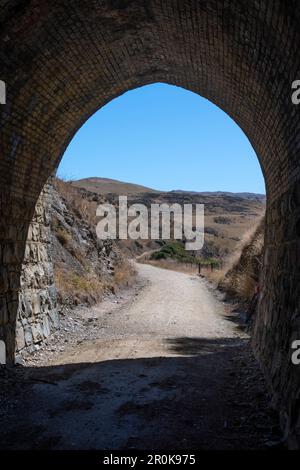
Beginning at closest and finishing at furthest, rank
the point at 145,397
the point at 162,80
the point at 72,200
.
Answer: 1. the point at 145,397
2. the point at 162,80
3. the point at 72,200

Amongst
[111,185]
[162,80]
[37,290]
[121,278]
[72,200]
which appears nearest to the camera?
[37,290]

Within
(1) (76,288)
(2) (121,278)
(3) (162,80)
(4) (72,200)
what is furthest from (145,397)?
(4) (72,200)

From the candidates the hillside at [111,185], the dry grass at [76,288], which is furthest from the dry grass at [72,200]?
the hillside at [111,185]

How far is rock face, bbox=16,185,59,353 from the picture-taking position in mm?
9844

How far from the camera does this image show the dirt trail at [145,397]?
17.8ft

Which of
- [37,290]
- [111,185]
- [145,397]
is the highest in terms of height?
[111,185]

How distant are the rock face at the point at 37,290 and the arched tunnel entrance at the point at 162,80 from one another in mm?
530

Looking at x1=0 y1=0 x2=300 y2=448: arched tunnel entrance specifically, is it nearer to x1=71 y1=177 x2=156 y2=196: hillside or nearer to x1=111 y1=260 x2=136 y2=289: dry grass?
x1=111 y1=260 x2=136 y2=289: dry grass

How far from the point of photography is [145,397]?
6941mm

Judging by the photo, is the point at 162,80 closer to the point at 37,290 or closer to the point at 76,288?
the point at 37,290

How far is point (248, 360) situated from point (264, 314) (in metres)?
0.88

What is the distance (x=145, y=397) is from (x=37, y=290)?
4.67 meters

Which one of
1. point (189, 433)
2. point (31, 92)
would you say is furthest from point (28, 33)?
point (189, 433)

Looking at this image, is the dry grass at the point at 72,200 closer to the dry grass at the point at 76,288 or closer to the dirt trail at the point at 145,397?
the dry grass at the point at 76,288
